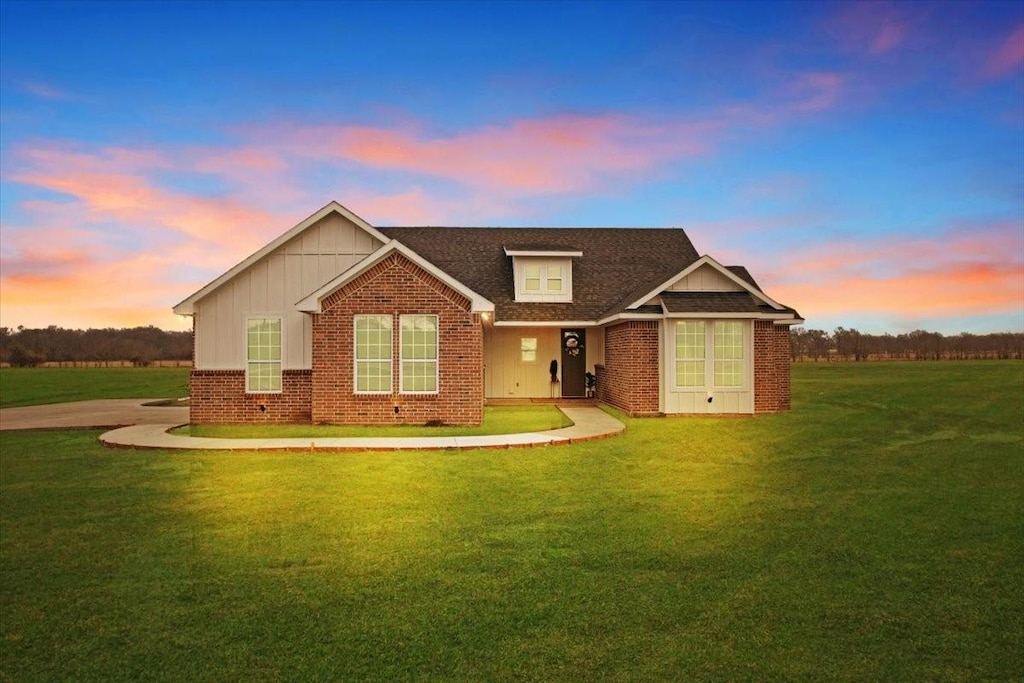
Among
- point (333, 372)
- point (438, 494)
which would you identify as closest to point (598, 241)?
point (333, 372)

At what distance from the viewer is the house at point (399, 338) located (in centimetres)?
1590

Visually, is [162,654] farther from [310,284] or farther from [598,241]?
[598,241]

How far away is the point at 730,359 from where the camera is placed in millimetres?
18062

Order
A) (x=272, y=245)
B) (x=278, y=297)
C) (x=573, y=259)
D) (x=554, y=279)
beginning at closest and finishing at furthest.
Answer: (x=272, y=245), (x=278, y=297), (x=554, y=279), (x=573, y=259)

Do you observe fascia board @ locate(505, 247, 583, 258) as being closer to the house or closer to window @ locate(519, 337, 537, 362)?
the house

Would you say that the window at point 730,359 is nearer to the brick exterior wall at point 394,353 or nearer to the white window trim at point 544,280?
the white window trim at point 544,280

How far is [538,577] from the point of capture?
5.11m

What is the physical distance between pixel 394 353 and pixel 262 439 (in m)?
4.06

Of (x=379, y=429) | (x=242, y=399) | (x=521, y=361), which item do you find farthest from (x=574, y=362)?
(x=242, y=399)

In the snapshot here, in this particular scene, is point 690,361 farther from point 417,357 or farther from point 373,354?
point 373,354

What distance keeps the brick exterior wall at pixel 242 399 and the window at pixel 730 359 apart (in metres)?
11.9

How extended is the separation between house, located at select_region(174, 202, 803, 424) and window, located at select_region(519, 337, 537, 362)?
1906 mm

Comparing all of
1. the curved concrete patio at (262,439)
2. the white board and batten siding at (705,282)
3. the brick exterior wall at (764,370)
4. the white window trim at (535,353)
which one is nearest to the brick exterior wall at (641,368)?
the curved concrete patio at (262,439)

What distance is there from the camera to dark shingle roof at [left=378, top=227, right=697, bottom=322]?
22578mm
